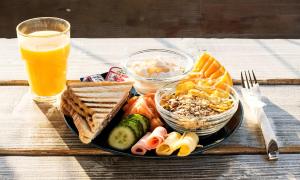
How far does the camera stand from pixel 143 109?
1194 mm

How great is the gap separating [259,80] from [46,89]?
26.3 inches

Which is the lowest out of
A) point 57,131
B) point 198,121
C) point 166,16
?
point 166,16

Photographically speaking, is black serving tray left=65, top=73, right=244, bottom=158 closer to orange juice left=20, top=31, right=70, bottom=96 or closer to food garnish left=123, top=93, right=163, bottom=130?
food garnish left=123, top=93, right=163, bottom=130

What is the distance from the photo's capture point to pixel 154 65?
1.43 m

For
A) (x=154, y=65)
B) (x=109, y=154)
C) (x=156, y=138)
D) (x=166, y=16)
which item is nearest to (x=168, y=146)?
(x=156, y=138)

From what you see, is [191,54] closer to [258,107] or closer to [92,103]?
[258,107]

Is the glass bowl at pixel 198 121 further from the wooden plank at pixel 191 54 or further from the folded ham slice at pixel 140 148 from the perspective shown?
the wooden plank at pixel 191 54

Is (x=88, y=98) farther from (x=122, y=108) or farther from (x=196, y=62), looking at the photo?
(x=196, y=62)

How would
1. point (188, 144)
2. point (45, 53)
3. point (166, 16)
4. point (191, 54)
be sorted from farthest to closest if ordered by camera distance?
point (166, 16)
point (191, 54)
point (45, 53)
point (188, 144)

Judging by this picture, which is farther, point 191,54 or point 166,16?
point 166,16

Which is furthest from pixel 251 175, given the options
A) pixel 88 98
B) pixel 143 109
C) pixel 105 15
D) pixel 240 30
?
pixel 105 15

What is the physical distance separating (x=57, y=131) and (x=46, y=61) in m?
0.26

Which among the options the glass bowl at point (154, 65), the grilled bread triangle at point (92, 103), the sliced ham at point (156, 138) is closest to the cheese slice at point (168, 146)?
the sliced ham at point (156, 138)

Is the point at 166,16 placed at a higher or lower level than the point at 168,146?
lower
